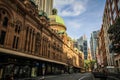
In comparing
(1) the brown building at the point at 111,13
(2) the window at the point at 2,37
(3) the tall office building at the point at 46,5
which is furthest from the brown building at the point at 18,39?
(3) the tall office building at the point at 46,5

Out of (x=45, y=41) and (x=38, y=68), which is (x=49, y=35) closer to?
(x=45, y=41)

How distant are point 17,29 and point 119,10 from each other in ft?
87.5

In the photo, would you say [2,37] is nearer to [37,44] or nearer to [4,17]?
[4,17]

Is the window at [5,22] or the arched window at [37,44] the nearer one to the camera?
the window at [5,22]

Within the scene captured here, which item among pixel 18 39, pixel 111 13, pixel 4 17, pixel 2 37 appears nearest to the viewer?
pixel 2 37

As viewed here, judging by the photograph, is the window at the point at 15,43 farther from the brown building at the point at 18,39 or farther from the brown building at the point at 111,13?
the brown building at the point at 111,13

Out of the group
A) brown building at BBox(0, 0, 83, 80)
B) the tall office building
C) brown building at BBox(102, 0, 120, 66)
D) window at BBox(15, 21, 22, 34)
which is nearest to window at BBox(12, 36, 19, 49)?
brown building at BBox(0, 0, 83, 80)

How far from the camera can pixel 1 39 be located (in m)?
24.9

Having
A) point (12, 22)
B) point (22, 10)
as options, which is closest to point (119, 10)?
point (22, 10)

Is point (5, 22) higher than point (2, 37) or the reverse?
higher

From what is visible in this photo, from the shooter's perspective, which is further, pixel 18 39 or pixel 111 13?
pixel 111 13

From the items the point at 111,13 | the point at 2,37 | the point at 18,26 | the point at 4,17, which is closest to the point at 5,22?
the point at 4,17

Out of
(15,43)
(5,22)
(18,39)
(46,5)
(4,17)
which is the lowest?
(15,43)

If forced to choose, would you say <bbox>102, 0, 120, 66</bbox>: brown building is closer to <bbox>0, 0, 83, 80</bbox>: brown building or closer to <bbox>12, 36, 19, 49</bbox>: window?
<bbox>0, 0, 83, 80</bbox>: brown building
